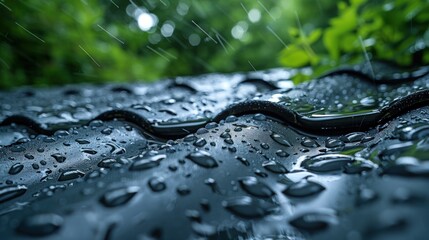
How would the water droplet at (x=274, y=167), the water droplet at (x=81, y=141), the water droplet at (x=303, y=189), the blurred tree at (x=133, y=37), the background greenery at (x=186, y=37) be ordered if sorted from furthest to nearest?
the blurred tree at (x=133, y=37) → the background greenery at (x=186, y=37) → the water droplet at (x=81, y=141) → the water droplet at (x=274, y=167) → the water droplet at (x=303, y=189)

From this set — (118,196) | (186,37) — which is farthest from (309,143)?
(186,37)

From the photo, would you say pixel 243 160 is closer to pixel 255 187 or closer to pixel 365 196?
pixel 255 187

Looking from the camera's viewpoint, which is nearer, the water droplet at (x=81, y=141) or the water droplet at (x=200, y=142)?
the water droplet at (x=200, y=142)

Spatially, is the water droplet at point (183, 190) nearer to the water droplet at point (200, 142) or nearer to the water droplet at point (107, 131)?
the water droplet at point (200, 142)

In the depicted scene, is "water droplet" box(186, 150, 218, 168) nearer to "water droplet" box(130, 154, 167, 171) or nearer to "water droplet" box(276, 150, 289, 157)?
"water droplet" box(130, 154, 167, 171)

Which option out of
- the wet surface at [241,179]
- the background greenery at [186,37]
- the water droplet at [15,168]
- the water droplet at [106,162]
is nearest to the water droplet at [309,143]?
the wet surface at [241,179]

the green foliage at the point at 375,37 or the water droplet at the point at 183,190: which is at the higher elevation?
the green foliage at the point at 375,37
